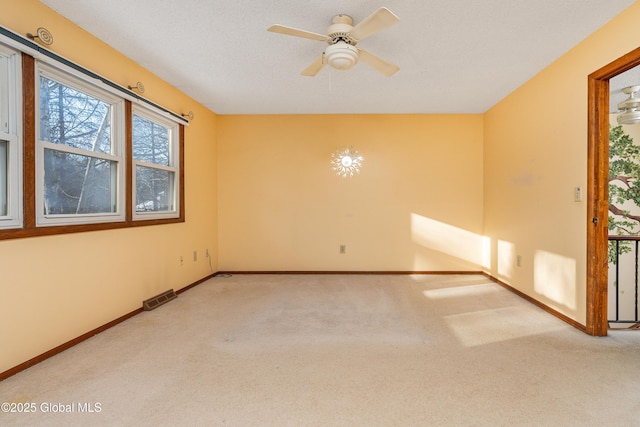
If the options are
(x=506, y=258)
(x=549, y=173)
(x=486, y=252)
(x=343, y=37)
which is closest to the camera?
(x=343, y=37)

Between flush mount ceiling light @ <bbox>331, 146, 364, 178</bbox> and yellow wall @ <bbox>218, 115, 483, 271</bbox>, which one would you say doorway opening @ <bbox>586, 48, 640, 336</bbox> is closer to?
yellow wall @ <bbox>218, 115, 483, 271</bbox>

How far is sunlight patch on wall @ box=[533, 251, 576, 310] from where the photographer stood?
2561 mm

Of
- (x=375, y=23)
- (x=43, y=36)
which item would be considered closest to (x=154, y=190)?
(x=43, y=36)

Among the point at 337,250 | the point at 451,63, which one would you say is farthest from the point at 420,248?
the point at 451,63

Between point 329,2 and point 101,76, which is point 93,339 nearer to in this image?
point 101,76

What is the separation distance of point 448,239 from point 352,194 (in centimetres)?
162

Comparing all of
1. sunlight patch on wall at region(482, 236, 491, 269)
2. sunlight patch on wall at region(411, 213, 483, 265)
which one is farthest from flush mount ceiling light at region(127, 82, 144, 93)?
sunlight patch on wall at region(482, 236, 491, 269)

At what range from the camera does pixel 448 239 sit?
172 inches

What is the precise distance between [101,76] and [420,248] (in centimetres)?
424

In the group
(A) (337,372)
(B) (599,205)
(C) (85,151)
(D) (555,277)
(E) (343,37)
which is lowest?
(A) (337,372)

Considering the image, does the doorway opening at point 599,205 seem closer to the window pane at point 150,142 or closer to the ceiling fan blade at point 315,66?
the ceiling fan blade at point 315,66

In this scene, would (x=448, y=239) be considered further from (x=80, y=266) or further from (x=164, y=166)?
(x=80, y=266)

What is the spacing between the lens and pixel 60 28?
209cm

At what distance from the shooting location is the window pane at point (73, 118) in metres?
2.01
